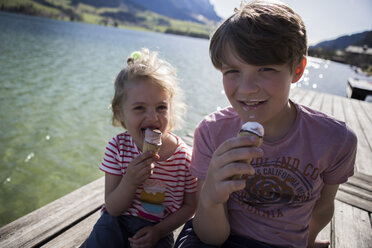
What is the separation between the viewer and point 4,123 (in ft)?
23.9

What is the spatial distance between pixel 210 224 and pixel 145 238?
60 centimetres

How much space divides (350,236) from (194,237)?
1.70 meters

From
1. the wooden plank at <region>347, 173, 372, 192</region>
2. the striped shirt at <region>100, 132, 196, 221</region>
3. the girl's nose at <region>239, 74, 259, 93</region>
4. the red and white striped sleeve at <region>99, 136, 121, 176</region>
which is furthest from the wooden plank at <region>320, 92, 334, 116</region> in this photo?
the red and white striped sleeve at <region>99, 136, 121, 176</region>

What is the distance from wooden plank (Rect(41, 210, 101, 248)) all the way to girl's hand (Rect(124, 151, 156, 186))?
0.84 metres

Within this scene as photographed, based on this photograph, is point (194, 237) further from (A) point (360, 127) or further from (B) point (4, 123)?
(B) point (4, 123)

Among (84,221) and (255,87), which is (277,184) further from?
(84,221)

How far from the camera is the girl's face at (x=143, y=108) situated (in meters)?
1.99

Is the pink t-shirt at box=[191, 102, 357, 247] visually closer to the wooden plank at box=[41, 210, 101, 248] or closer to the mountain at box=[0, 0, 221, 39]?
the wooden plank at box=[41, 210, 101, 248]

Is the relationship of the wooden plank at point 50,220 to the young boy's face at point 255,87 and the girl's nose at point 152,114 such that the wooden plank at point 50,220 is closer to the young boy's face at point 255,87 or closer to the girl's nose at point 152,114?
the girl's nose at point 152,114

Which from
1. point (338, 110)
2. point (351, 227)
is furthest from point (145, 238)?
point (338, 110)

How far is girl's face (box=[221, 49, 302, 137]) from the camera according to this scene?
1421 millimetres

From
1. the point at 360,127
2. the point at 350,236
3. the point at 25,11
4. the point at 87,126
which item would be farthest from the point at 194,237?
the point at 25,11

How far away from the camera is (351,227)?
254 centimetres

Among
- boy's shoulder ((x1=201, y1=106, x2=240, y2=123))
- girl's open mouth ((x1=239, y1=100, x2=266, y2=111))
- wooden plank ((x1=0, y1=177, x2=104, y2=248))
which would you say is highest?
girl's open mouth ((x1=239, y1=100, x2=266, y2=111))
